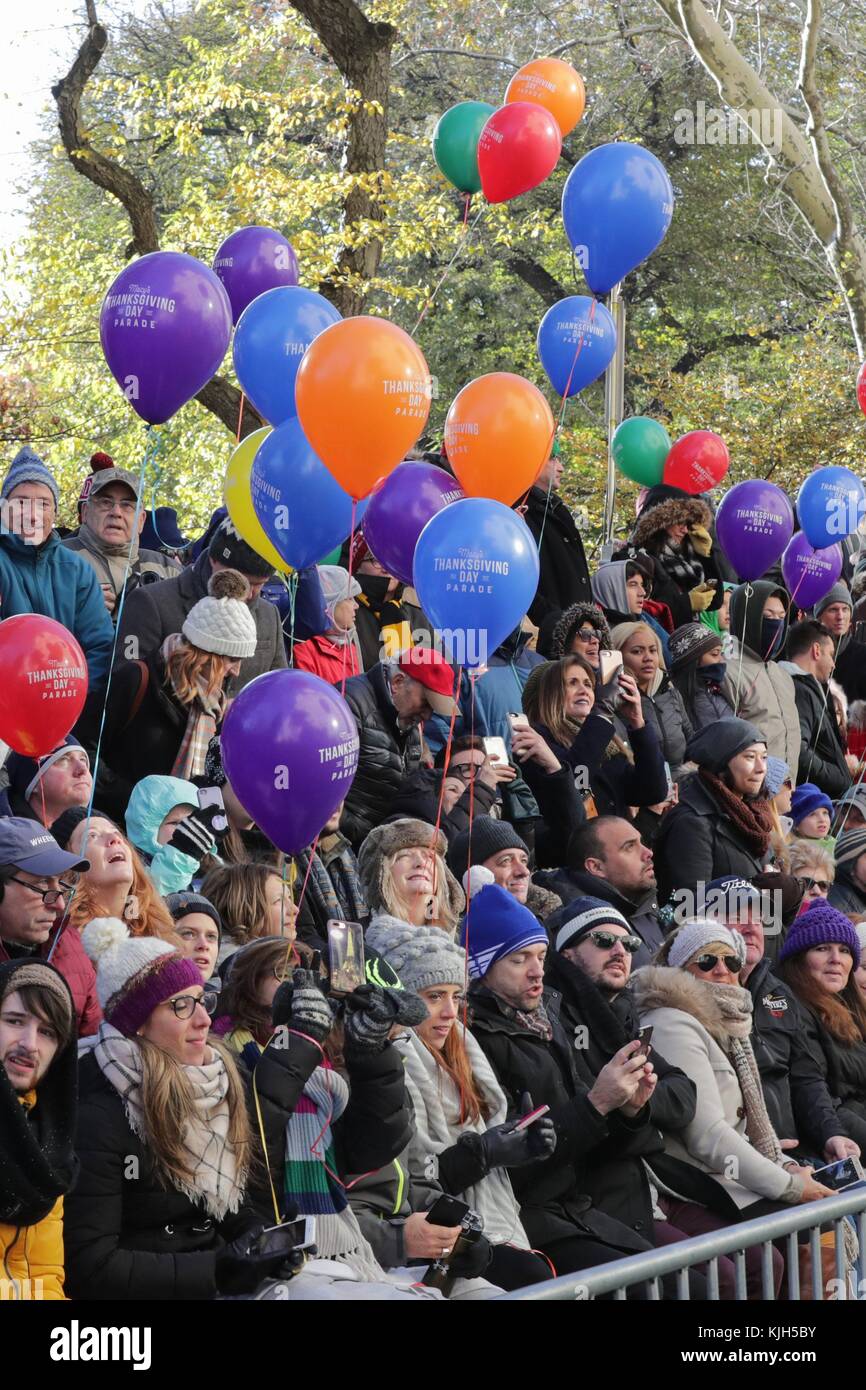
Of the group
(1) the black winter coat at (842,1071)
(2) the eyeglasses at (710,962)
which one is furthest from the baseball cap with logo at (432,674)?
(1) the black winter coat at (842,1071)

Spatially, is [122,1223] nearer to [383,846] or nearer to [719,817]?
[383,846]

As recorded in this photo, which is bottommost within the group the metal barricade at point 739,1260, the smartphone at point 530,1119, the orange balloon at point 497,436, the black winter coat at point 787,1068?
the metal barricade at point 739,1260

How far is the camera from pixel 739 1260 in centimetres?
432

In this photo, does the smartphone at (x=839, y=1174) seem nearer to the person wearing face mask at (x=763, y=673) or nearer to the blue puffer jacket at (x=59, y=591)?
the blue puffer jacket at (x=59, y=591)

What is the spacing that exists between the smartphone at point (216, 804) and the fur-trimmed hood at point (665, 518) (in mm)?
4493

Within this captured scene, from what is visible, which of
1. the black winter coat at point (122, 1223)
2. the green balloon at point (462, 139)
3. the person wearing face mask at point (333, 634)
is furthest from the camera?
the green balloon at point (462, 139)

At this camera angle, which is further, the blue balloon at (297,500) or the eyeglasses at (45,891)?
the blue balloon at (297,500)

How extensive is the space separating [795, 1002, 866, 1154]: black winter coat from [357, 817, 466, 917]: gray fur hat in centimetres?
150

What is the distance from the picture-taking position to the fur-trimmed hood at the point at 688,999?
19.6 feet

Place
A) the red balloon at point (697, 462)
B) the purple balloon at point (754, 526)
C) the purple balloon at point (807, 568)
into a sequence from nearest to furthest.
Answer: the purple balloon at point (754, 526)
the purple balloon at point (807, 568)
the red balloon at point (697, 462)
